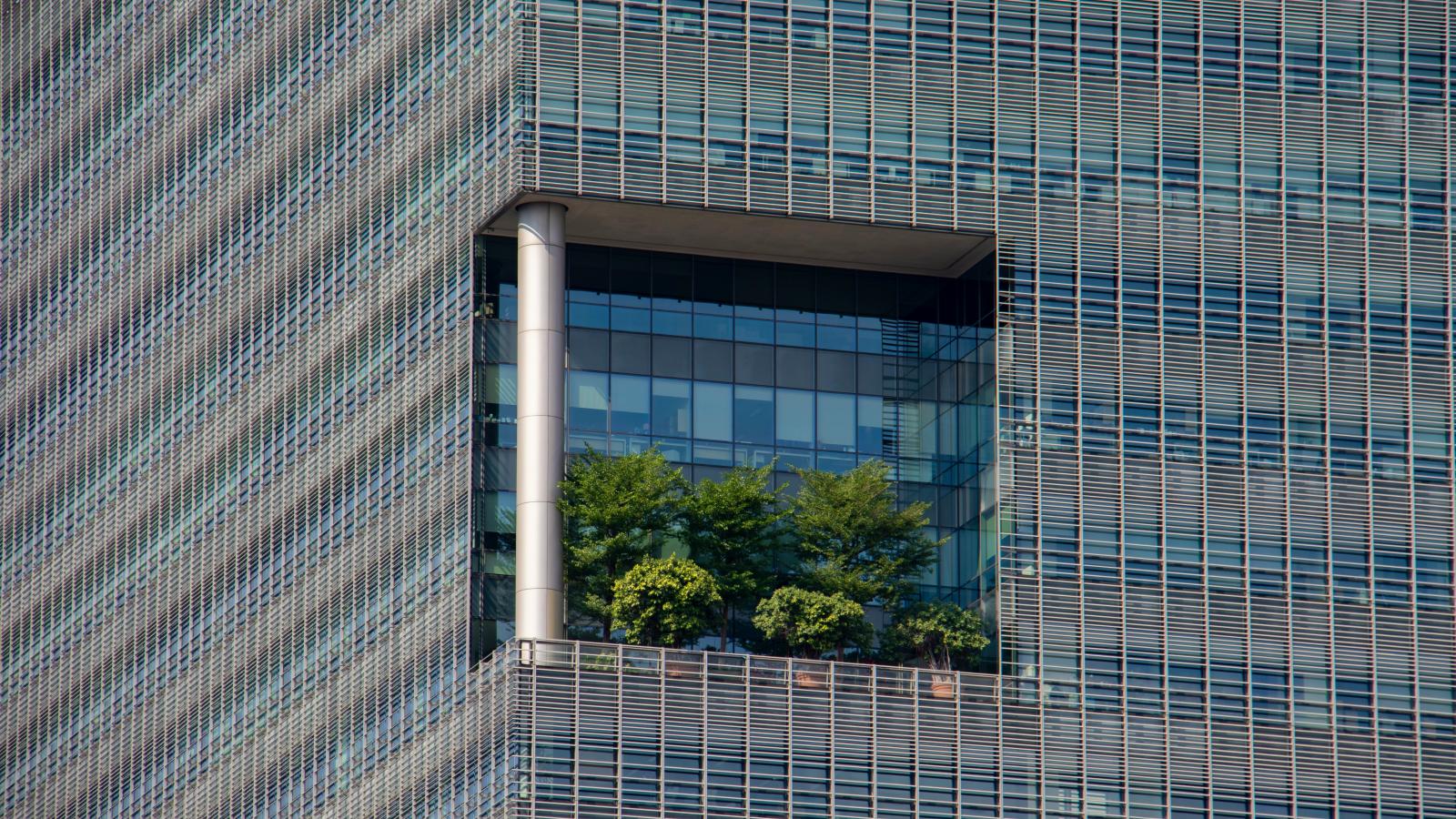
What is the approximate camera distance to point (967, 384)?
117625 mm

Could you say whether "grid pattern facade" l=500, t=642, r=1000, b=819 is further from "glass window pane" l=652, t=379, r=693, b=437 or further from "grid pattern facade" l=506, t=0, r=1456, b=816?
"glass window pane" l=652, t=379, r=693, b=437

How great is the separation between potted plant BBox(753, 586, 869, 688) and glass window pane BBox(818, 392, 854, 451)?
9.99 m

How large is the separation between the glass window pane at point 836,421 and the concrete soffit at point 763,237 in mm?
4613

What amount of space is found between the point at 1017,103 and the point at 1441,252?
14986 millimetres

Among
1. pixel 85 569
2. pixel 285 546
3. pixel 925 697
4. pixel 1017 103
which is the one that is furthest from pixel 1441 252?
pixel 85 569

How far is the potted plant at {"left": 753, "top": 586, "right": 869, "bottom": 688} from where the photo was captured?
11100 centimetres

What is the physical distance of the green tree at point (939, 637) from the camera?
4409 inches

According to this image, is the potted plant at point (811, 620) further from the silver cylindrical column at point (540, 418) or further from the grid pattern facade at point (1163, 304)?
the silver cylindrical column at point (540, 418)

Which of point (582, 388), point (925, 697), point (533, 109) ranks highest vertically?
A: point (533, 109)

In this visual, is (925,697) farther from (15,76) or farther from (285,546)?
(15,76)

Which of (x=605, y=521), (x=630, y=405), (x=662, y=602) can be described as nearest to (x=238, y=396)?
(x=630, y=405)

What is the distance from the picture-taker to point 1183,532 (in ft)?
371

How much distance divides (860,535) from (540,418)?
10963mm

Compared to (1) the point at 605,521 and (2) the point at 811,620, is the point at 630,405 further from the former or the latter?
(2) the point at 811,620
